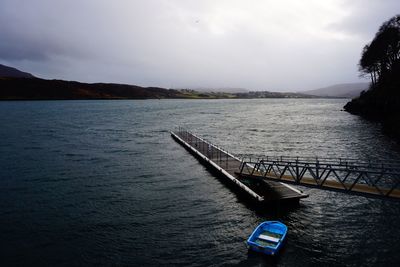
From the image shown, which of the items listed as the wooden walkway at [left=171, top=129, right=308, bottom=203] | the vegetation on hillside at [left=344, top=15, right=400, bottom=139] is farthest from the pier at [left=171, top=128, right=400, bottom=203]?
the vegetation on hillside at [left=344, top=15, right=400, bottom=139]

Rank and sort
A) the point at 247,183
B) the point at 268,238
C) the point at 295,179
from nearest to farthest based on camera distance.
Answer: the point at 268,238
the point at 295,179
the point at 247,183

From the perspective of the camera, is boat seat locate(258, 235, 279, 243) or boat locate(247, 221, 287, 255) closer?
boat locate(247, 221, 287, 255)

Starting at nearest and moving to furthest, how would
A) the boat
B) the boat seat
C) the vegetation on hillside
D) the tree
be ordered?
the boat
the boat seat
the vegetation on hillside
the tree

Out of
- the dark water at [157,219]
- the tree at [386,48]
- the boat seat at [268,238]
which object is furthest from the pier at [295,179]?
the tree at [386,48]

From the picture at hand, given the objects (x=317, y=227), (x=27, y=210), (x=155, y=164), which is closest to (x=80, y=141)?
(x=155, y=164)

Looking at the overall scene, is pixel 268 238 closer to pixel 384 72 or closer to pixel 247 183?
pixel 247 183

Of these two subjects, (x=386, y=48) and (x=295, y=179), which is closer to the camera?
(x=295, y=179)

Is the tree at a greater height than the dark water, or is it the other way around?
the tree

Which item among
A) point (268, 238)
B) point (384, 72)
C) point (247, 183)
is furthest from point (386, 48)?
point (268, 238)

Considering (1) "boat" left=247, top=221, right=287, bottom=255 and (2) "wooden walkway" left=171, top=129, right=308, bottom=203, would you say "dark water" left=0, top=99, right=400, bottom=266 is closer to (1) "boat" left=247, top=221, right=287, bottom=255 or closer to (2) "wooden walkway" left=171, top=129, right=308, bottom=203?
(1) "boat" left=247, top=221, right=287, bottom=255

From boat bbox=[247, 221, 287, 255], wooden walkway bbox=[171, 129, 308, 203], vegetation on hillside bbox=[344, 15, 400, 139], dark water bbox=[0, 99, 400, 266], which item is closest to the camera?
boat bbox=[247, 221, 287, 255]
